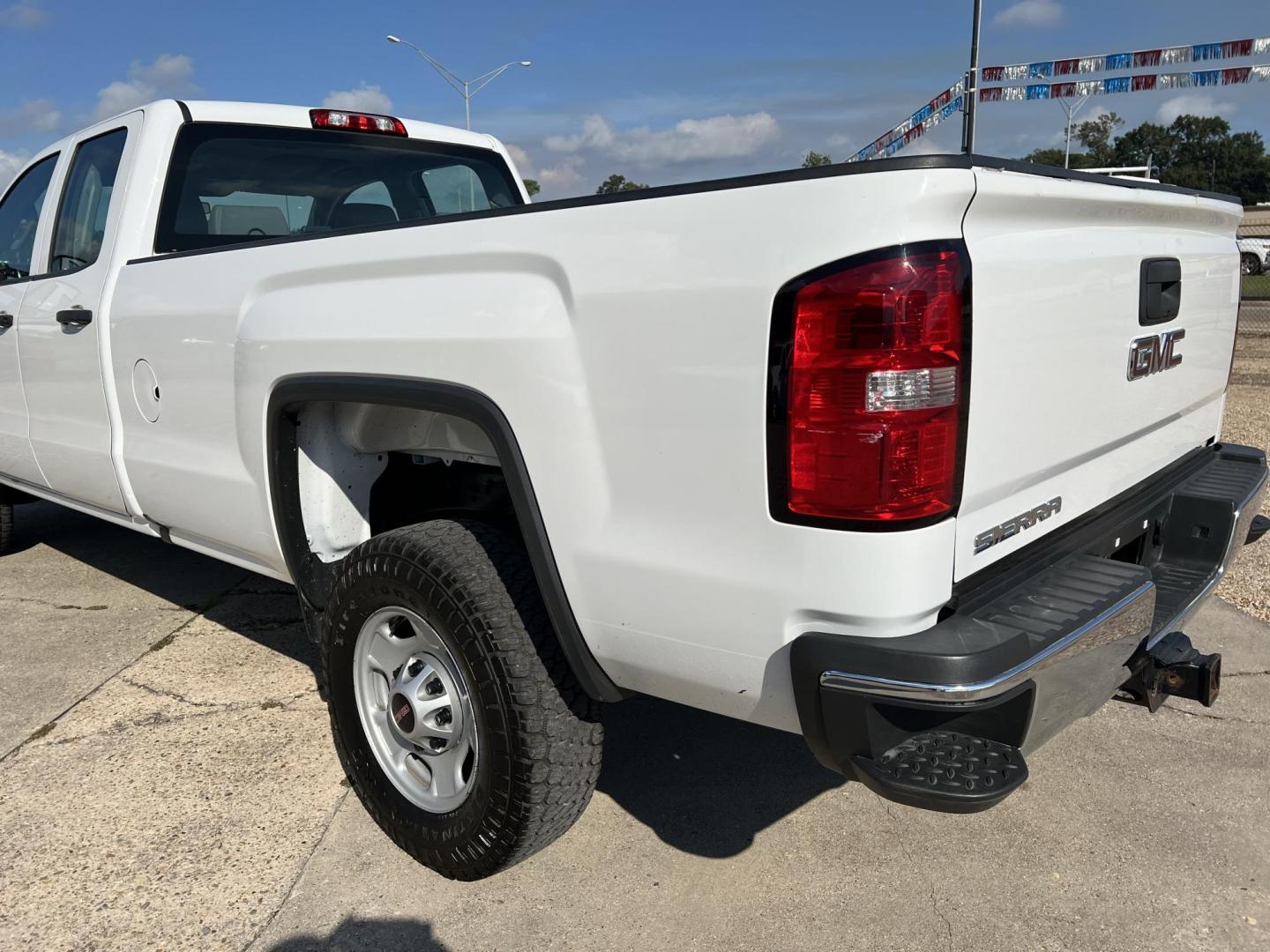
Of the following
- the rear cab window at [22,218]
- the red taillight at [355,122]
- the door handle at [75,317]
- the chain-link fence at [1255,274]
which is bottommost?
the chain-link fence at [1255,274]

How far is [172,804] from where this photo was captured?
113 inches

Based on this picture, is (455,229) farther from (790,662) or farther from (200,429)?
(200,429)

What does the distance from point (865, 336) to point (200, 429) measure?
7.33 ft

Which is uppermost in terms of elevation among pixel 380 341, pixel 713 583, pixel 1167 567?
pixel 380 341

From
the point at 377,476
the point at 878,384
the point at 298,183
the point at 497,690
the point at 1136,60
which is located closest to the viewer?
the point at 878,384

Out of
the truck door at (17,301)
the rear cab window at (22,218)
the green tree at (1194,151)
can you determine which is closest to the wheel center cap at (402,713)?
the truck door at (17,301)

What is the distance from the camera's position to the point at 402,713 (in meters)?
2.50

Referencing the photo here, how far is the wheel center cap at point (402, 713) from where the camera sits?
Answer: 97.6 inches

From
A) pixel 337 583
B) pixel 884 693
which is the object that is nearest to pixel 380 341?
pixel 337 583

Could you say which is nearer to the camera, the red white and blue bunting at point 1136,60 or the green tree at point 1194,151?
the red white and blue bunting at point 1136,60

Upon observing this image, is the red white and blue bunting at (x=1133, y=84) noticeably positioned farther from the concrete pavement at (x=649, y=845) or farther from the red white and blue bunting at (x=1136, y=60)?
the concrete pavement at (x=649, y=845)

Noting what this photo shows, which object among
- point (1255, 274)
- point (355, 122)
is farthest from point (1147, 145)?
point (355, 122)

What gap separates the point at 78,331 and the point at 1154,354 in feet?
11.5

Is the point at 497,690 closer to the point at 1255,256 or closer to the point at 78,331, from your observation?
the point at 78,331
